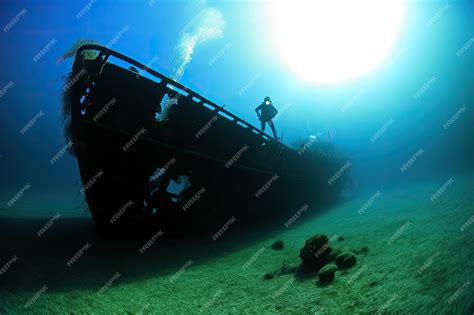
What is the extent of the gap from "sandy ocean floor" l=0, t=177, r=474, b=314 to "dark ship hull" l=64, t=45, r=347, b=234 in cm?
96

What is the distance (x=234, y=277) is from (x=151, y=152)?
12.2ft

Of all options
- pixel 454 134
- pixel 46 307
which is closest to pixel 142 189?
pixel 46 307

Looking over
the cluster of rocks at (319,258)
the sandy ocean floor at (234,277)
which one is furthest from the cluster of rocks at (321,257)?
the sandy ocean floor at (234,277)

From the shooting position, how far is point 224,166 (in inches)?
310

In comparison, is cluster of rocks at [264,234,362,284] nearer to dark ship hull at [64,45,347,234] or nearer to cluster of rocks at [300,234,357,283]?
cluster of rocks at [300,234,357,283]

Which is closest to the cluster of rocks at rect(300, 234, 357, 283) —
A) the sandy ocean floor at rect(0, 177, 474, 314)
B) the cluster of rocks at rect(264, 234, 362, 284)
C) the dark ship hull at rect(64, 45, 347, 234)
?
the cluster of rocks at rect(264, 234, 362, 284)

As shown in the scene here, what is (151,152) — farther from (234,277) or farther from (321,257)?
(321,257)

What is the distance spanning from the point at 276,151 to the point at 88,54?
22.1 feet

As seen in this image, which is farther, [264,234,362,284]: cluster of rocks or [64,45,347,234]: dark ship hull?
[64,45,347,234]: dark ship hull

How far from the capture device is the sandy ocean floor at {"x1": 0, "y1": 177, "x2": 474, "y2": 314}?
2740 millimetres

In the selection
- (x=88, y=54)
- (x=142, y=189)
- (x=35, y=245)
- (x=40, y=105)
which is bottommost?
(x=35, y=245)

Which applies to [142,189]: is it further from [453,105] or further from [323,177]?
[453,105]

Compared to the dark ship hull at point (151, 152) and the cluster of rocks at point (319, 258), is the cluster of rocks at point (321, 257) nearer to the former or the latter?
the cluster of rocks at point (319, 258)

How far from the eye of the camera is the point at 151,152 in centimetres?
642
